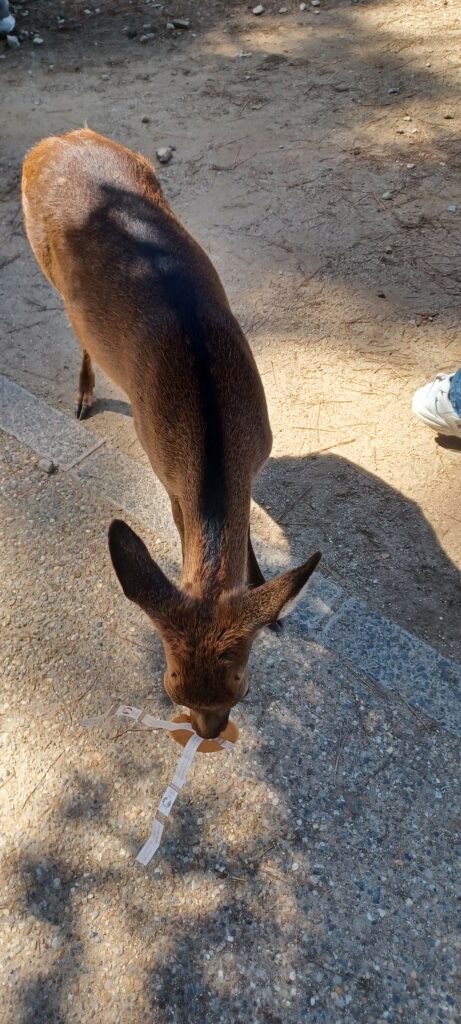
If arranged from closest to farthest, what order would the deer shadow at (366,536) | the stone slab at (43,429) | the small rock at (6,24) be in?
1. the deer shadow at (366,536)
2. the stone slab at (43,429)
3. the small rock at (6,24)

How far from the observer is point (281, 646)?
11.2 feet

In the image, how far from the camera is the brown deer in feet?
7.68

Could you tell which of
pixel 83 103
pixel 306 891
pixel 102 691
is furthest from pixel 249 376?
pixel 83 103

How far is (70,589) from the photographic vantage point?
3.74 m

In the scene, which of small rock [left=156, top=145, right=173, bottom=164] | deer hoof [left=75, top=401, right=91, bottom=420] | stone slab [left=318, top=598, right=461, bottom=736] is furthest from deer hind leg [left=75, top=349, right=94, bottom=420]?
small rock [left=156, top=145, right=173, bottom=164]

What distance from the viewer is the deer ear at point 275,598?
87.9 inches

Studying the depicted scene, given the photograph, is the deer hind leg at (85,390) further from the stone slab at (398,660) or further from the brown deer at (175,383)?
the stone slab at (398,660)

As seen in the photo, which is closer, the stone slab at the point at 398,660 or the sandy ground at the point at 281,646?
the sandy ground at the point at 281,646

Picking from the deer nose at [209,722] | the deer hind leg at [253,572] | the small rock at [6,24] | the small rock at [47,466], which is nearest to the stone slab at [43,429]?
the small rock at [47,466]

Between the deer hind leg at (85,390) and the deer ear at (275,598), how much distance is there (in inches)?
104

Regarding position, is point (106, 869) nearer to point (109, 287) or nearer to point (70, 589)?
point (70, 589)

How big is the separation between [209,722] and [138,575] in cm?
56

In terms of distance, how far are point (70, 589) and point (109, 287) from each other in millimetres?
1567

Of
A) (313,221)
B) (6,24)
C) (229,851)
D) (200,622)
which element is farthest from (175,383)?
(6,24)
